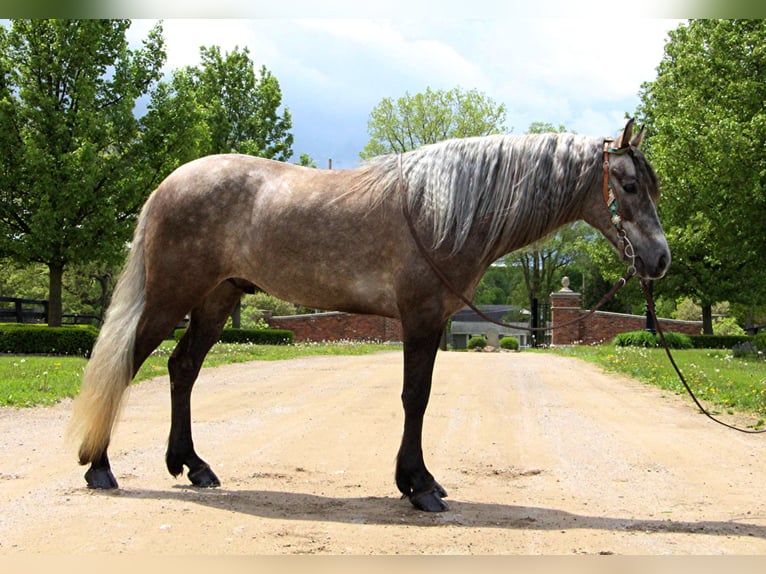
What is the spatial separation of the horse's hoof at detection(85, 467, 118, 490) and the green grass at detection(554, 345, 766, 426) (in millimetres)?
6428

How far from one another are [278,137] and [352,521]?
28.9 metres

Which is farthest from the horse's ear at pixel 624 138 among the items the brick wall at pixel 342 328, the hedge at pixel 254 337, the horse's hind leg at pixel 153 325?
the brick wall at pixel 342 328

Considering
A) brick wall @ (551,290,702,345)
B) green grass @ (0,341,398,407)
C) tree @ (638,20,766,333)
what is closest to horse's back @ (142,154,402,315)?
green grass @ (0,341,398,407)

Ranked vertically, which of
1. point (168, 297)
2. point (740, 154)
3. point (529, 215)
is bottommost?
point (168, 297)

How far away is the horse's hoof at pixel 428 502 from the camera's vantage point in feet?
14.8

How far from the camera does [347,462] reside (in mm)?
6133

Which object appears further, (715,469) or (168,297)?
(715,469)

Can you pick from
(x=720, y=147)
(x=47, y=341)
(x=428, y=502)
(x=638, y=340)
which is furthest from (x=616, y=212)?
(x=638, y=340)

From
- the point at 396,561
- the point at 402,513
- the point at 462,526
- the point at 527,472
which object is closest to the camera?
the point at 396,561

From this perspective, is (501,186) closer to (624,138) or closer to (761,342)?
(624,138)

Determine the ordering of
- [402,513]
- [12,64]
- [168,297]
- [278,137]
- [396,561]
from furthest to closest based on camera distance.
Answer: [278,137]
[12,64]
[168,297]
[402,513]
[396,561]

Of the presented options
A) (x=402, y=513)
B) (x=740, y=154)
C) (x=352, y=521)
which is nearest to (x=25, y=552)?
(x=352, y=521)

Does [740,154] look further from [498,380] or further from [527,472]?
[527,472]

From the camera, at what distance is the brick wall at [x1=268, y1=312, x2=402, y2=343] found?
32.4 metres
